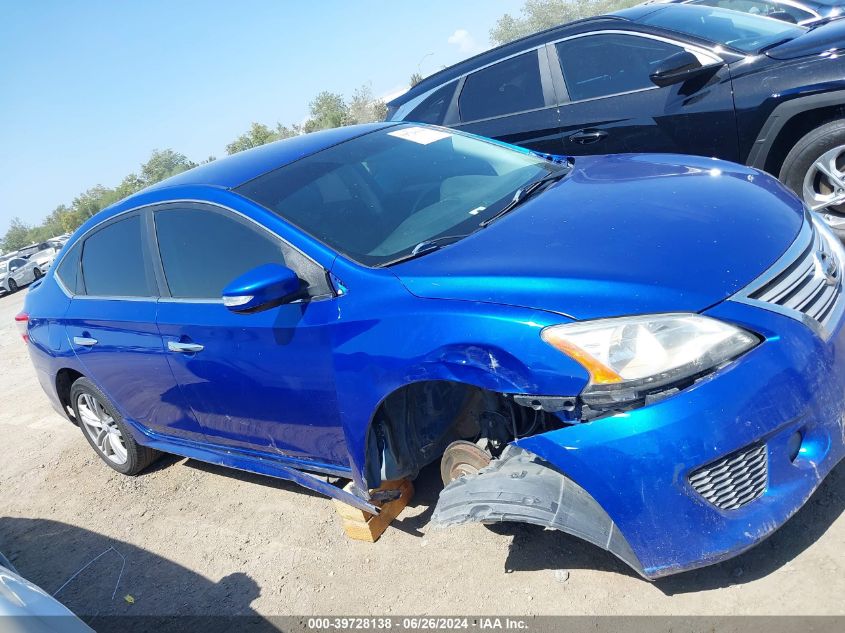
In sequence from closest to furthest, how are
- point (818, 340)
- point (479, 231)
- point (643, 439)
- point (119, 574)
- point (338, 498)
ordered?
1. point (643, 439)
2. point (818, 340)
3. point (479, 231)
4. point (338, 498)
5. point (119, 574)

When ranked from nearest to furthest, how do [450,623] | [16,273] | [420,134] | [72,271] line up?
[450,623]
[420,134]
[72,271]
[16,273]

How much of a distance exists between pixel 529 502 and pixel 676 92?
3.45m

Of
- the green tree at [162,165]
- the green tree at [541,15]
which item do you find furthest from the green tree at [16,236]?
the green tree at [541,15]

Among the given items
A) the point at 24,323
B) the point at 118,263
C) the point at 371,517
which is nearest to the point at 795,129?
the point at 371,517

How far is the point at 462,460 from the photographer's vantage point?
2891 mm

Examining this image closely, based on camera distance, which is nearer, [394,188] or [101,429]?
[394,188]

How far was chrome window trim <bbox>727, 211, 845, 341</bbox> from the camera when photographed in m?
2.21

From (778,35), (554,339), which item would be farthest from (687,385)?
(778,35)

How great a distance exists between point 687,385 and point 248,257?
1.94 m

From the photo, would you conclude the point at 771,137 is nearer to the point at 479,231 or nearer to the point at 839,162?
the point at 839,162

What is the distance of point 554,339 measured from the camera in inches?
86.7

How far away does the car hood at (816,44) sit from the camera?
4156 mm

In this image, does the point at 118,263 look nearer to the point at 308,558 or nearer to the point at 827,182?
the point at 308,558

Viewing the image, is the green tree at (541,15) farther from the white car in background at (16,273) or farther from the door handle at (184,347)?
the door handle at (184,347)
